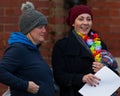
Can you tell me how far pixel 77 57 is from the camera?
14.9ft

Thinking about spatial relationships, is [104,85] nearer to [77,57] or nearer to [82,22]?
[77,57]

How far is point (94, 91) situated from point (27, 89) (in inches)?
29.4

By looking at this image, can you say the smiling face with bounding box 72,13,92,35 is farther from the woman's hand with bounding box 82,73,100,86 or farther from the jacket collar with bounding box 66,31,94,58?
the woman's hand with bounding box 82,73,100,86

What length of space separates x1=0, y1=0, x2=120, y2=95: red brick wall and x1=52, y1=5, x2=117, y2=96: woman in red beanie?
0.82 m

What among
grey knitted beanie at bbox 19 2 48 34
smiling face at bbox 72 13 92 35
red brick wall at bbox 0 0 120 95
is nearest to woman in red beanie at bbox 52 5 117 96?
smiling face at bbox 72 13 92 35

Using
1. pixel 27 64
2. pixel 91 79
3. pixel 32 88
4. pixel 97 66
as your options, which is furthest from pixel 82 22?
pixel 32 88

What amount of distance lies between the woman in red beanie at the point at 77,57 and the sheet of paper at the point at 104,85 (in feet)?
0.29

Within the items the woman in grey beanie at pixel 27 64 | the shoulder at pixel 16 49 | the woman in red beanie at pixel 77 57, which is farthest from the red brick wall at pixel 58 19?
the shoulder at pixel 16 49

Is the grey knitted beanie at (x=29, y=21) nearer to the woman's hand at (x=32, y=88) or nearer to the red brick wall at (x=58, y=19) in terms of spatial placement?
the woman's hand at (x=32, y=88)

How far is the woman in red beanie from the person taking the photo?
14.8 feet

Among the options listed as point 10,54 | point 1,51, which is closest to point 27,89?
point 10,54

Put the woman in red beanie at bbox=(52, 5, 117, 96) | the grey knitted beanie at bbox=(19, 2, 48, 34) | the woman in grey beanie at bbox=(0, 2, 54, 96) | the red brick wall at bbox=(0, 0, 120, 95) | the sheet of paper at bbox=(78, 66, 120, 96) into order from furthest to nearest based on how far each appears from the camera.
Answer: the red brick wall at bbox=(0, 0, 120, 95), the woman in red beanie at bbox=(52, 5, 117, 96), the sheet of paper at bbox=(78, 66, 120, 96), the grey knitted beanie at bbox=(19, 2, 48, 34), the woman in grey beanie at bbox=(0, 2, 54, 96)

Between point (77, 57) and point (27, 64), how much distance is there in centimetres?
68

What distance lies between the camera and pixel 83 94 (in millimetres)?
4367
